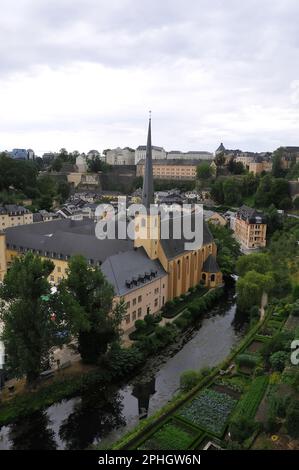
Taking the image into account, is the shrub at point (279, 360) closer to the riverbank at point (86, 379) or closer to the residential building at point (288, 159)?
the riverbank at point (86, 379)

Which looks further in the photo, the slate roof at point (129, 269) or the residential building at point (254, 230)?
the residential building at point (254, 230)

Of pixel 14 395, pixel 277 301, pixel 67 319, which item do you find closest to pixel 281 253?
pixel 277 301

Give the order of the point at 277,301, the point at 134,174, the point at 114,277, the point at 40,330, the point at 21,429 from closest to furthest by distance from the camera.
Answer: the point at 21,429 < the point at 40,330 < the point at 114,277 < the point at 277,301 < the point at 134,174

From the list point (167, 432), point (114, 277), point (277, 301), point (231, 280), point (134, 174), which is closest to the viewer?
point (167, 432)

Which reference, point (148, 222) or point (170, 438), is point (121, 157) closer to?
point (148, 222)

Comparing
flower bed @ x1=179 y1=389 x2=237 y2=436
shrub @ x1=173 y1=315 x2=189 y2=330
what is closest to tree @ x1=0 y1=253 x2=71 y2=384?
flower bed @ x1=179 y1=389 x2=237 y2=436

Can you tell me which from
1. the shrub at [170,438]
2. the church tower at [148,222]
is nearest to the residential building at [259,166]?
the church tower at [148,222]
